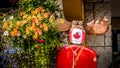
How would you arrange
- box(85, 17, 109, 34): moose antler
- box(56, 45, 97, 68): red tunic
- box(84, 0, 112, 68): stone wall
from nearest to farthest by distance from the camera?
box(56, 45, 97, 68): red tunic → box(85, 17, 109, 34): moose antler → box(84, 0, 112, 68): stone wall

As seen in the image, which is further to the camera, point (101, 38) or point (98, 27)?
point (101, 38)

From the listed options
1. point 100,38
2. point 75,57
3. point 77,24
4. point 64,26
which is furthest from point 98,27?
point 100,38

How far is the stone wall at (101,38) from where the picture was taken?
682 cm

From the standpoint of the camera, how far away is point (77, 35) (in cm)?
577

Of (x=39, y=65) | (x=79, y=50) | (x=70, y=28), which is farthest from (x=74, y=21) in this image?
(x=39, y=65)

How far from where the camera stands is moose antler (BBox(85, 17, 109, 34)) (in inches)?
233

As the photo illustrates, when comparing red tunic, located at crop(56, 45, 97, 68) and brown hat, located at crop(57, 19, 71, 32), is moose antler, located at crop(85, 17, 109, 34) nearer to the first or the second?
brown hat, located at crop(57, 19, 71, 32)

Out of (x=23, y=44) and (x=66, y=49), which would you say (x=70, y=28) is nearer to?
(x=66, y=49)

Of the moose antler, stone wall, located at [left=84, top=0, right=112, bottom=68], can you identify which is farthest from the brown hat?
stone wall, located at [left=84, top=0, right=112, bottom=68]

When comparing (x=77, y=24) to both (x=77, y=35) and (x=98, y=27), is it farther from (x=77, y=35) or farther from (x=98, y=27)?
(x=98, y=27)

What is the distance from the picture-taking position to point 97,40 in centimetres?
683

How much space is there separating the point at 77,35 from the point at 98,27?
390 millimetres

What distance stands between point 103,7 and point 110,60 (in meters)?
0.95

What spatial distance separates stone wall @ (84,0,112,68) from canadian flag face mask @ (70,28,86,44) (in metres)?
1.01
